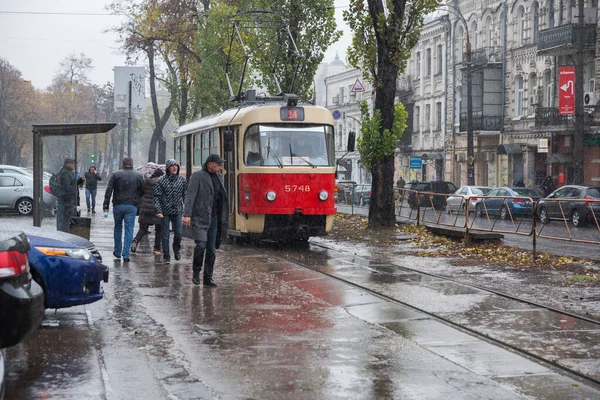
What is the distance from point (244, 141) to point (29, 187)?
50.1 feet

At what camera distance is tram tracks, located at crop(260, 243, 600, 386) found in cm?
881

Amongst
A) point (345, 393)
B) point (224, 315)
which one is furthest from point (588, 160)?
point (345, 393)

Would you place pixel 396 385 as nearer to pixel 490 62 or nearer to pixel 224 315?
pixel 224 315

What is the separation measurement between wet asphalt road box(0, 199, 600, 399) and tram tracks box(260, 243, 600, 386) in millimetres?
153

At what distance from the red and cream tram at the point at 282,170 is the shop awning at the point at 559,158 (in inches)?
1104

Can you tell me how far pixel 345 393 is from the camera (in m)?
7.23

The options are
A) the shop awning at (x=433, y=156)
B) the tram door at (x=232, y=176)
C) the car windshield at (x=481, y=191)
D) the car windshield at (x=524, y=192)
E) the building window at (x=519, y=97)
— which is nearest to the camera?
the tram door at (x=232, y=176)

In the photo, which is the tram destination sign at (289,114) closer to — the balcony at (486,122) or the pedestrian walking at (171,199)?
the pedestrian walking at (171,199)

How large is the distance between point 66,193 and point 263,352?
10.7m

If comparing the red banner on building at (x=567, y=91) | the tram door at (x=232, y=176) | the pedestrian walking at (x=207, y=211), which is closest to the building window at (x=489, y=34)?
the red banner on building at (x=567, y=91)

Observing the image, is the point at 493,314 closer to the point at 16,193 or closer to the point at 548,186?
the point at 16,193

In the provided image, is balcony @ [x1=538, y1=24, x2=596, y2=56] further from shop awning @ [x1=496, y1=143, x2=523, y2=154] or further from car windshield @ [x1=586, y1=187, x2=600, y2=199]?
car windshield @ [x1=586, y1=187, x2=600, y2=199]

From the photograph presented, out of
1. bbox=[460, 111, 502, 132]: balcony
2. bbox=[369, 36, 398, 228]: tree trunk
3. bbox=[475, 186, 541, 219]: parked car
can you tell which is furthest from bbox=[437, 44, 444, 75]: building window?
bbox=[475, 186, 541, 219]: parked car

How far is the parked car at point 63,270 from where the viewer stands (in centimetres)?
939
